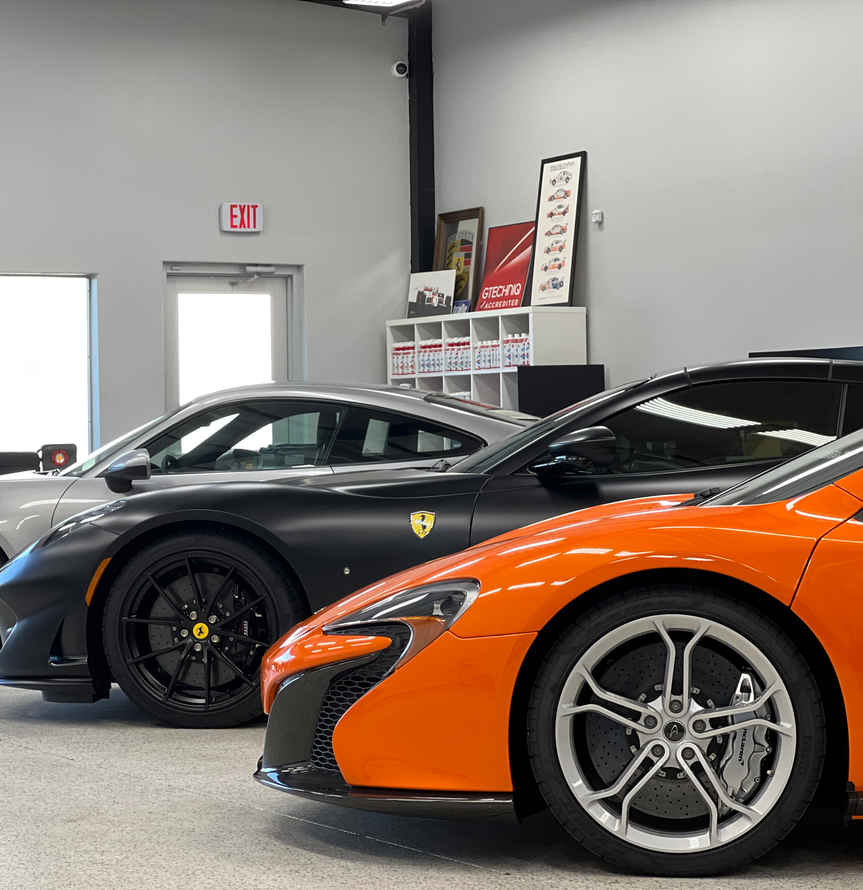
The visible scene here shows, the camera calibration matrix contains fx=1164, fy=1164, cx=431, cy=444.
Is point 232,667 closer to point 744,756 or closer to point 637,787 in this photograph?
point 637,787

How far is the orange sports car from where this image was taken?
7.91 feet

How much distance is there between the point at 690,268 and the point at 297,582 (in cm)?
680

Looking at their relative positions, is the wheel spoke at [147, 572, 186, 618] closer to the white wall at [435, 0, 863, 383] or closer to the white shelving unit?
the white wall at [435, 0, 863, 383]

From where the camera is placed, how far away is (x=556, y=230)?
11008mm

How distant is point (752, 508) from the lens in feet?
8.36

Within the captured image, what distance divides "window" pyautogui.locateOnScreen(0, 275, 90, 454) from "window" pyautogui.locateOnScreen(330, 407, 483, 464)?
687 cm

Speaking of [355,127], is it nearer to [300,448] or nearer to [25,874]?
[300,448]

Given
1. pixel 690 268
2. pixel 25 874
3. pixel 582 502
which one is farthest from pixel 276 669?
pixel 690 268

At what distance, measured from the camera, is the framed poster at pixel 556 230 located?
10.8 m

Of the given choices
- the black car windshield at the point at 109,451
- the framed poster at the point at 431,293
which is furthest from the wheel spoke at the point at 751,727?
the framed poster at the point at 431,293

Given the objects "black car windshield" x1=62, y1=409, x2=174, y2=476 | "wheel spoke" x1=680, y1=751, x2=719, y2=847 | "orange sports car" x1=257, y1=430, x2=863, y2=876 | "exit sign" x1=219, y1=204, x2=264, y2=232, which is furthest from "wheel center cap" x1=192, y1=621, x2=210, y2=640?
"exit sign" x1=219, y1=204, x2=264, y2=232

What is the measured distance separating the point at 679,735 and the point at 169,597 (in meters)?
2.09

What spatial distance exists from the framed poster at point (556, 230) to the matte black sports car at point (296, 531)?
6941 millimetres

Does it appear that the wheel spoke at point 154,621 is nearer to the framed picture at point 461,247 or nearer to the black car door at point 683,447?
the black car door at point 683,447
